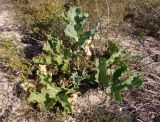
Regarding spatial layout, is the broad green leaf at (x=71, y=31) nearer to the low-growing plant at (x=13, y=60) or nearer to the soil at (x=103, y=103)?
the soil at (x=103, y=103)

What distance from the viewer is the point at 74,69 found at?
14.5 ft

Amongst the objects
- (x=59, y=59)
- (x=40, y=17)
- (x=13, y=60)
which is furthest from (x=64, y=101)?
(x=40, y=17)

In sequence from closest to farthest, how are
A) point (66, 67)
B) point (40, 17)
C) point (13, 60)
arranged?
point (66, 67), point (13, 60), point (40, 17)

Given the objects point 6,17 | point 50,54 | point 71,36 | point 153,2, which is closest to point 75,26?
point 71,36

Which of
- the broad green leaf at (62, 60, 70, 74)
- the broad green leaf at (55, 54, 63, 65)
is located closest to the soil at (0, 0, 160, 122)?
the broad green leaf at (62, 60, 70, 74)

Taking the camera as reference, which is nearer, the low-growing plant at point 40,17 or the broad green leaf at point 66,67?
the broad green leaf at point 66,67

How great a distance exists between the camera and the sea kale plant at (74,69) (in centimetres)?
395

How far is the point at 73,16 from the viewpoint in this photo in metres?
4.60

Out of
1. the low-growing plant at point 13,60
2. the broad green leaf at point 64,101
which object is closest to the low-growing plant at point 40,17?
the low-growing plant at point 13,60

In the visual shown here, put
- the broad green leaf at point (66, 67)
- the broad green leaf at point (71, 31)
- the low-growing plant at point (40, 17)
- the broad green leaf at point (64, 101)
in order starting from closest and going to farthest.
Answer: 1. the broad green leaf at point (64, 101)
2. the broad green leaf at point (66, 67)
3. the broad green leaf at point (71, 31)
4. the low-growing plant at point (40, 17)

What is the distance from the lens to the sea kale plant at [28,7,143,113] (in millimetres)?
3949

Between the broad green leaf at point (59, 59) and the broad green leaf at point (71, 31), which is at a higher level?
the broad green leaf at point (71, 31)

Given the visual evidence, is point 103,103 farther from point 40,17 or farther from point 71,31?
point 40,17

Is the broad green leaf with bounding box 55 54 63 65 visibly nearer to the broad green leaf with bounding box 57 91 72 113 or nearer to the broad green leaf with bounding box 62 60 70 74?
the broad green leaf with bounding box 62 60 70 74
